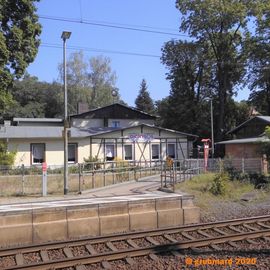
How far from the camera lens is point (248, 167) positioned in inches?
1166

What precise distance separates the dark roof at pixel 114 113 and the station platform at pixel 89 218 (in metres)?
36.4

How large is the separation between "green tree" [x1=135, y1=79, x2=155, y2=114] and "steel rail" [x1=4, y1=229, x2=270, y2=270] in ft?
267

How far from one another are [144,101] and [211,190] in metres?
75.9

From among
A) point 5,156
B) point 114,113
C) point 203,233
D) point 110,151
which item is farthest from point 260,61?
point 203,233

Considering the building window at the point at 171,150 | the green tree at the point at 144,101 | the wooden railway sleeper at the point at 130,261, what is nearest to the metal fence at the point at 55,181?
the wooden railway sleeper at the point at 130,261

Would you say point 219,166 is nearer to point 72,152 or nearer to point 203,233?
point 72,152

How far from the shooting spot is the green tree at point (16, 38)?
27609mm

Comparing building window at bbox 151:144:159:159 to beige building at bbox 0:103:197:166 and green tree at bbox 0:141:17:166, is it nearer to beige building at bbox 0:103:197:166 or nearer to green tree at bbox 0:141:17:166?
beige building at bbox 0:103:197:166

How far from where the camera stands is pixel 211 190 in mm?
20766

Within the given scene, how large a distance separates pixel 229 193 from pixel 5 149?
19108 millimetres

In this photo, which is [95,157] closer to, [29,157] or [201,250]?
[29,157]

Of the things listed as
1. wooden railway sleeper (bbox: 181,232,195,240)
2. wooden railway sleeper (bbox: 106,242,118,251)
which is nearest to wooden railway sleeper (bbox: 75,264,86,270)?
wooden railway sleeper (bbox: 106,242,118,251)

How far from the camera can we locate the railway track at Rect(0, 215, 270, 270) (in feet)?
33.3

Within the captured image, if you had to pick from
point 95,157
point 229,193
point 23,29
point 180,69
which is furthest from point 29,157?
point 180,69
